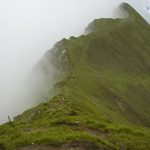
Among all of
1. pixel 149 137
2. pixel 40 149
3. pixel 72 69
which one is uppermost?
pixel 72 69

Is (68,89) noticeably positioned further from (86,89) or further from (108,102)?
(108,102)

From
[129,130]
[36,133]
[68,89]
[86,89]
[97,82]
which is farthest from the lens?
[97,82]

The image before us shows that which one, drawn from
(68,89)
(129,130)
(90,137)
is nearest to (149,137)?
(129,130)

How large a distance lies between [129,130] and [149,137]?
4.80 m

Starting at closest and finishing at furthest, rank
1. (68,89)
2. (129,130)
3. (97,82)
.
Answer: (129,130)
(68,89)
(97,82)

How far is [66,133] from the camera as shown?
68.1m

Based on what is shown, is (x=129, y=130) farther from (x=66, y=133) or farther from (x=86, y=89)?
(x=86, y=89)

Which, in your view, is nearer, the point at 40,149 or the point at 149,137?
the point at 40,149

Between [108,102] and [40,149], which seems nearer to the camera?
[40,149]

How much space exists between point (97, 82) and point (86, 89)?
2243 cm

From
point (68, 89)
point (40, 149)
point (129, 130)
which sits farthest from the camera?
point (68, 89)

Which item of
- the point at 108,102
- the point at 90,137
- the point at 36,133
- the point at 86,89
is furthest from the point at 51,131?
the point at 108,102

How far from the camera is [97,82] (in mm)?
197750

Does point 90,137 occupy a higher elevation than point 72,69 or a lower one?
lower
